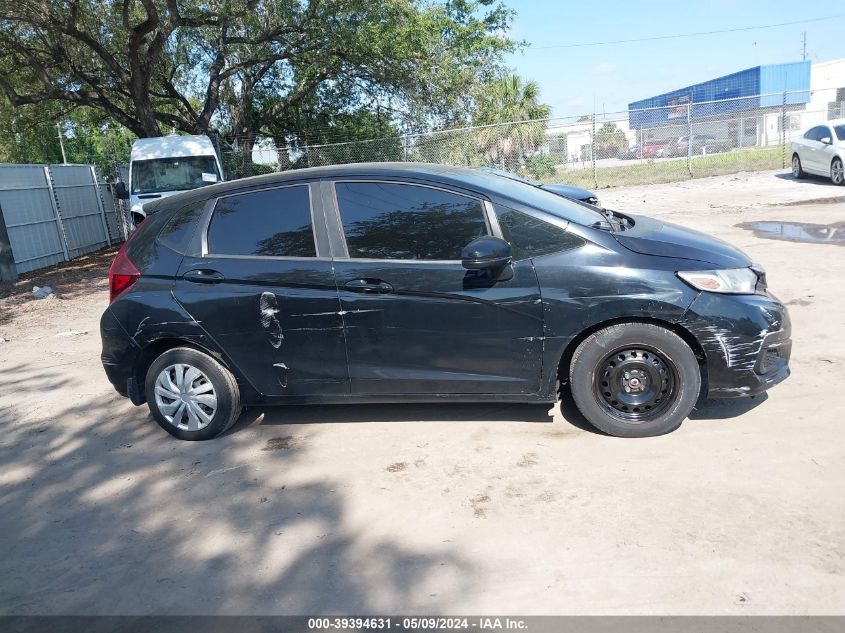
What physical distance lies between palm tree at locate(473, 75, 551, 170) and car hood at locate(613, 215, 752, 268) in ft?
52.8

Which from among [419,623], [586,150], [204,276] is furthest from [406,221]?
[586,150]

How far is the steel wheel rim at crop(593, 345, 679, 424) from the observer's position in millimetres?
4156

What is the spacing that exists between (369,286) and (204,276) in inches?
45.5

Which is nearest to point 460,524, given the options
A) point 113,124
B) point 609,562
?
point 609,562

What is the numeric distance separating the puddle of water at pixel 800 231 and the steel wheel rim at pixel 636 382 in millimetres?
6808

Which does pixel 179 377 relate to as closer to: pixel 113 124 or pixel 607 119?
pixel 607 119

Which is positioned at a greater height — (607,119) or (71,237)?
(607,119)

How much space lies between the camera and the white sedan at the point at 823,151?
16141 mm

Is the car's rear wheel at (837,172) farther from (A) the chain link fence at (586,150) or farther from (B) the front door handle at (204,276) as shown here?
(B) the front door handle at (204,276)

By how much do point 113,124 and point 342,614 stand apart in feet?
96.0

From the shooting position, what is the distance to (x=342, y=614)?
9.66ft

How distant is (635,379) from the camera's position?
13.8 ft

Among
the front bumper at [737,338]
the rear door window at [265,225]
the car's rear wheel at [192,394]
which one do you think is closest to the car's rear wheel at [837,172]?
the front bumper at [737,338]

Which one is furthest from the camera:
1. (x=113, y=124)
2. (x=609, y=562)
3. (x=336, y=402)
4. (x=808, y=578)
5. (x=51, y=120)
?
(x=113, y=124)
